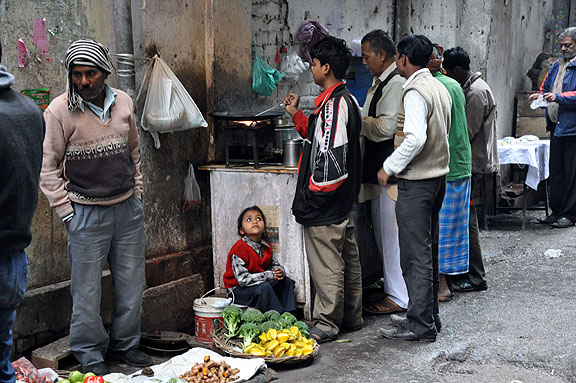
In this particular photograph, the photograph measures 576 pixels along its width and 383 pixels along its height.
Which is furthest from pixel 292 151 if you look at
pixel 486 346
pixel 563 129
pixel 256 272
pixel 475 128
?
pixel 563 129

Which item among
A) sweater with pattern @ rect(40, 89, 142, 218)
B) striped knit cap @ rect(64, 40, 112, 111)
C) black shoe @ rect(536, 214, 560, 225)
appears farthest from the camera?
black shoe @ rect(536, 214, 560, 225)

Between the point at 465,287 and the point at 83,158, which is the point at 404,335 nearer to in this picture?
the point at 465,287

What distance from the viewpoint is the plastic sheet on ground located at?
430cm

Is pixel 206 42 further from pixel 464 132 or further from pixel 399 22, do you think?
pixel 399 22

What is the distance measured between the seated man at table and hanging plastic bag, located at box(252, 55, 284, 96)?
1.92 meters

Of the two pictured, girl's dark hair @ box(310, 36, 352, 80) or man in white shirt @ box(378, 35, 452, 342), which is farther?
girl's dark hair @ box(310, 36, 352, 80)

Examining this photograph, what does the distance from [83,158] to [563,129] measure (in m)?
6.76

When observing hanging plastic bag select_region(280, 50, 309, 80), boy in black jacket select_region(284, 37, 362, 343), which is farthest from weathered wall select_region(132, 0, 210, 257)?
hanging plastic bag select_region(280, 50, 309, 80)

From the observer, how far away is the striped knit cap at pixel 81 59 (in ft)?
13.9

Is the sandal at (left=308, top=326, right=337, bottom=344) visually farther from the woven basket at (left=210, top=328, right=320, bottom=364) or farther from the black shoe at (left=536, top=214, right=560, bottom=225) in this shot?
the black shoe at (left=536, top=214, right=560, bottom=225)

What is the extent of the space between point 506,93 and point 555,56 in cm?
222

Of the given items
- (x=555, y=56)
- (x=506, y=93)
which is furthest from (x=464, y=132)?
(x=555, y=56)

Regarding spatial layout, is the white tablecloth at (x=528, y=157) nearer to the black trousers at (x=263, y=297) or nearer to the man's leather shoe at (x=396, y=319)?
the man's leather shoe at (x=396, y=319)

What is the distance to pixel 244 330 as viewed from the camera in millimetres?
4852
